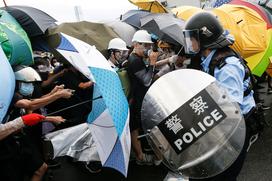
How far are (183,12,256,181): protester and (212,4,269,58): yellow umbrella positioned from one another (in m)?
3.17

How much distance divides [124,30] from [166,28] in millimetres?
1406

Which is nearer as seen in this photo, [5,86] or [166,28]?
[5,86]

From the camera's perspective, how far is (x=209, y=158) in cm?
248

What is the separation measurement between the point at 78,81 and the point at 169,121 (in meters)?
2.48

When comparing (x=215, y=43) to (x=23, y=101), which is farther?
(x=23, y=101)

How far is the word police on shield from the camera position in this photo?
8.06ft

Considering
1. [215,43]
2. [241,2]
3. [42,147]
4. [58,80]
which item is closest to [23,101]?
[42,147]

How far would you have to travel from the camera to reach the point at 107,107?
279 centimetres

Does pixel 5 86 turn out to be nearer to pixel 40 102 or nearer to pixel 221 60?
pixel 40 102

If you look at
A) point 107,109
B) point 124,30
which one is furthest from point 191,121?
point 124,30

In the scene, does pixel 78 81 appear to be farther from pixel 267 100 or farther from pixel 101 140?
pixel 267 100

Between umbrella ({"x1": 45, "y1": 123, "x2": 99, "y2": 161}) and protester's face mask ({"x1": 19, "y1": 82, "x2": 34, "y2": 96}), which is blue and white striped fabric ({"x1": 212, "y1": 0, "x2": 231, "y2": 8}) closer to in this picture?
umbrella ({"x1": 45, "y1": 123, "x2": 99, "y2": 161})

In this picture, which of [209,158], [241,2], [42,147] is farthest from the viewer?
A: [241,2]

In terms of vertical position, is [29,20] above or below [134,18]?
above
